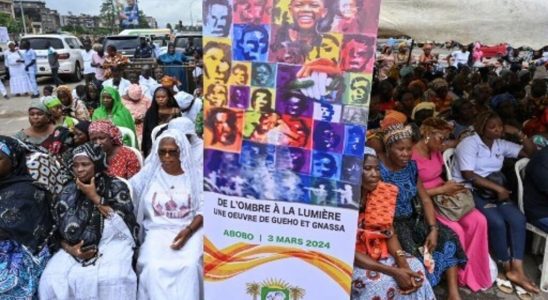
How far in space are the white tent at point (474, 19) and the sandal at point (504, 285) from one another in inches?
73.1

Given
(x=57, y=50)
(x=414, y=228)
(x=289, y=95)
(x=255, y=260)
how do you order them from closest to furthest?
1. (x=289, y=95)
2. (x=255, y=260)
3. (x=414, y=228)
4. (x=57, y=50)

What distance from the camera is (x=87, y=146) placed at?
9.34 feet

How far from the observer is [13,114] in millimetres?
10773

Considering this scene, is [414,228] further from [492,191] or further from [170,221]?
[170,221]

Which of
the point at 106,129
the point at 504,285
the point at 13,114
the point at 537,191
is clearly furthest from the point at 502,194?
the point at 13,114

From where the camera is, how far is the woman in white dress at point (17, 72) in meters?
13.2

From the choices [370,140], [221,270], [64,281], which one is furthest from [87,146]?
[370,140]

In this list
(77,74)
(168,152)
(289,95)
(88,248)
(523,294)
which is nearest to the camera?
(289,95)

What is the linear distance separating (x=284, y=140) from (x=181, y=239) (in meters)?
1.14

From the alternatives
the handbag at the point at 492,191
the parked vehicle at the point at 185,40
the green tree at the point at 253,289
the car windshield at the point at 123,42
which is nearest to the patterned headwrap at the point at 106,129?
the green tree at the point at 253,289

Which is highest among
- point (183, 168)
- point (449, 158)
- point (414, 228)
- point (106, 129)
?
point (106, 129)

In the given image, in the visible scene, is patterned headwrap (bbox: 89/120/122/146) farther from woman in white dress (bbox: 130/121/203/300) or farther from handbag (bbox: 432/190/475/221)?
handbag (bbox: 432/190/475/221)

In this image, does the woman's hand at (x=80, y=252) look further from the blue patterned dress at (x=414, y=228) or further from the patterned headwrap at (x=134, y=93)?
the patterned headwrap at (x=134, y=93)

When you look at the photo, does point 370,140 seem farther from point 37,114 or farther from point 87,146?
point 37,114
